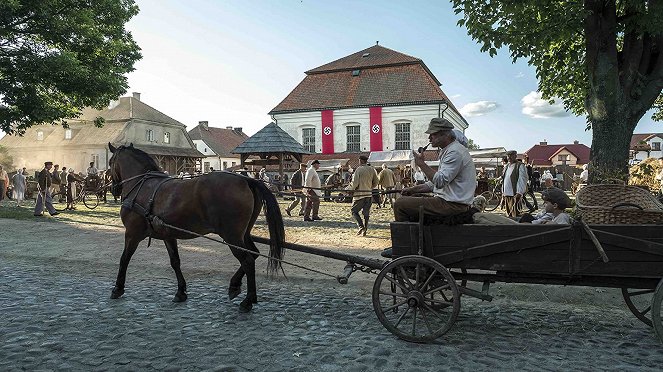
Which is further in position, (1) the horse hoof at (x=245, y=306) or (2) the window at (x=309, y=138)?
(2) the window at (x=309, y=138)

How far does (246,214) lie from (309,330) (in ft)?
5.64

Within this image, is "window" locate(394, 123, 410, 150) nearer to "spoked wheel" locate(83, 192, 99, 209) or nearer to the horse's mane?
"spoked wheel" locate(83, 192, 99, 209)

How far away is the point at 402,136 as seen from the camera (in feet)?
122

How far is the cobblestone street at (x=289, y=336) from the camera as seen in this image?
375 cm

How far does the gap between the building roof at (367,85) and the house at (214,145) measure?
22.0 m

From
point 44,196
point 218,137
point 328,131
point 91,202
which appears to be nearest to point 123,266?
point 44,196

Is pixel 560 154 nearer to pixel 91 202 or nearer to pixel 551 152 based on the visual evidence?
pixel 551 152

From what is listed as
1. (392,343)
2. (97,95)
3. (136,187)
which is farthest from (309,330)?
(97,95)

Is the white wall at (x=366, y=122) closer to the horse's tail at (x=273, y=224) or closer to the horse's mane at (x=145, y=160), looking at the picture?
the horse's mane at (x=145, y=160)

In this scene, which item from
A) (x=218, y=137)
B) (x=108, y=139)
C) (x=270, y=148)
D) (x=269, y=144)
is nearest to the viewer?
(x=270, y=148)

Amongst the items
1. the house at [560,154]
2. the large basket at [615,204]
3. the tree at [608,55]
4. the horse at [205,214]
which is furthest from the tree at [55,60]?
the house at [560,154]

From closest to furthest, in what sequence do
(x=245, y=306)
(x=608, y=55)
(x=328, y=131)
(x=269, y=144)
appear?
1. (x=245, y=306)
2. (x=608, y=55)
3. (x=269, y=144)
4. (x=328, y=131)

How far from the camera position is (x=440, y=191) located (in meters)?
4.57

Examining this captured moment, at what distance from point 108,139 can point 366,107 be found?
25.8m
